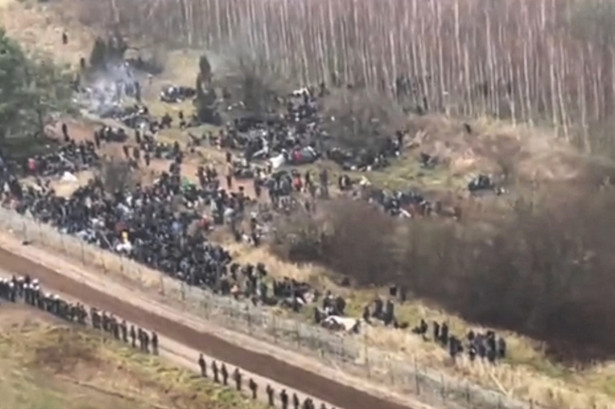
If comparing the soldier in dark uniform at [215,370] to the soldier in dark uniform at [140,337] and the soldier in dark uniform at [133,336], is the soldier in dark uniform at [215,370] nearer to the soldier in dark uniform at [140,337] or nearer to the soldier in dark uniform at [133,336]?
the soldier in dark uniform at [140,337]

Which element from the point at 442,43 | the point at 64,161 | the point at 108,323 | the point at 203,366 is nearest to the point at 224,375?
the point at 203,366

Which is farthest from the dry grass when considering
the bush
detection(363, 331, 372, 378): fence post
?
the bush

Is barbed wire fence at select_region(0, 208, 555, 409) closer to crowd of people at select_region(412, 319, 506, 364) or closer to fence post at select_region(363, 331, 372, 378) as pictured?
fence post at select_region(363, 331, 372, 378)

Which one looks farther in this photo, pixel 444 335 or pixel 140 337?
pixel 140 337

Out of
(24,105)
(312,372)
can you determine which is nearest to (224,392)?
(312,372)

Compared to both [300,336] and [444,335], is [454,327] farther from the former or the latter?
[300,336]

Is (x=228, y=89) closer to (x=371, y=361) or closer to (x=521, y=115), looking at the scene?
(x=521, y=115)
